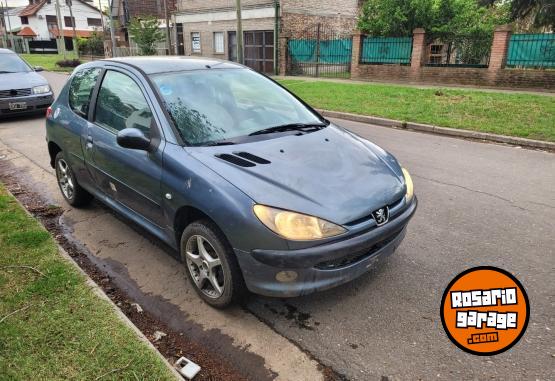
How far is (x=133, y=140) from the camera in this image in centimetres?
317

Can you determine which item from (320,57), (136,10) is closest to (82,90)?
(320,57)

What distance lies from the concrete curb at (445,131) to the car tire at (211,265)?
278 inches

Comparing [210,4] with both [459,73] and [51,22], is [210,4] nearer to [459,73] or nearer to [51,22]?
[459,73]

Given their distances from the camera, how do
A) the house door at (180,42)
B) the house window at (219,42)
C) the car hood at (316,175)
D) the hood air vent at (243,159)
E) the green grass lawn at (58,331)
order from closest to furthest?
the green grass lawn at (58,331), the car hood at (316,175), the hood air vent at (243,159), the house window at (219,42), the house door at (180,42)

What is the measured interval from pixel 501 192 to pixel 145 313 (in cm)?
438

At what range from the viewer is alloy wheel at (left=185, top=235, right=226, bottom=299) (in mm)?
2936

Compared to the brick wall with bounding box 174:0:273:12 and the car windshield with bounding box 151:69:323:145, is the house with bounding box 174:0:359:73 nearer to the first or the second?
the brick wall with bounding box 174:0:273:12

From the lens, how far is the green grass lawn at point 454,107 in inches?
349

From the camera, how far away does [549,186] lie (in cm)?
555

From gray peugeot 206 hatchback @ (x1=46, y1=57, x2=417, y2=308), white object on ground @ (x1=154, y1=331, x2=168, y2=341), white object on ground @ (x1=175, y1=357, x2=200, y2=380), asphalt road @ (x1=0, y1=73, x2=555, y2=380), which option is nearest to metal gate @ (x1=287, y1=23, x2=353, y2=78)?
asphalt road @ (x1=0, y1=73, x2=555, y2=380)

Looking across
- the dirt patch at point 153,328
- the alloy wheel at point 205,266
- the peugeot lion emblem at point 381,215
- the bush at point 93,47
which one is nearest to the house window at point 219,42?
the bush at point 93,47

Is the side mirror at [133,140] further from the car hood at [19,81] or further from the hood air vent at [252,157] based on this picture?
the car hood at [19,81]

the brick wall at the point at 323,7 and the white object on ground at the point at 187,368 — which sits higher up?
the brick wall at the point at 323,7

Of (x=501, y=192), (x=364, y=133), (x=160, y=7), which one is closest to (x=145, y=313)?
(x=501, y=192)
